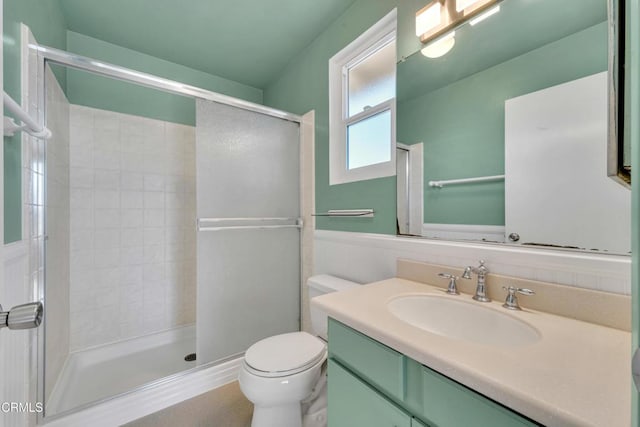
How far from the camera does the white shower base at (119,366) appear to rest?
1.62m

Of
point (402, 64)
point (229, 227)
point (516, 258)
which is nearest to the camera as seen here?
point (516, 258)

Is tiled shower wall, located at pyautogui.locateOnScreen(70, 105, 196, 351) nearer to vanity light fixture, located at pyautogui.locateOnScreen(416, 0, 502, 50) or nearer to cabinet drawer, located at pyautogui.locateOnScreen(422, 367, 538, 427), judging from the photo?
vanity light fixture, located at pyautogui.locateOnScreen(416, 0, 502, 50)

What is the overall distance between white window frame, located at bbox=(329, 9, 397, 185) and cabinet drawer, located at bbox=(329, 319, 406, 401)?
3.03ft

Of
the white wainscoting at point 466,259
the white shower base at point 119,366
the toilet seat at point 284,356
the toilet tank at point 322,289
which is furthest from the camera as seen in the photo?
the white shower base at point 119,366

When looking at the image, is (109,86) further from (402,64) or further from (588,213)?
(588,213)

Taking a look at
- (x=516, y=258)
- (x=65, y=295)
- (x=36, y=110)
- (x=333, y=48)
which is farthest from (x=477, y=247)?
(x=65, y=295)

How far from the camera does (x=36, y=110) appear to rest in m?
1.19

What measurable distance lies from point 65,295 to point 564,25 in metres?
3.04

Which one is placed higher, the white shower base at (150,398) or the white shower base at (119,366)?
the white shower base at (150,398)

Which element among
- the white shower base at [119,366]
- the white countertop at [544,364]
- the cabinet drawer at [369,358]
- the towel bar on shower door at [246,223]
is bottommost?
the white shower base at [119,366]

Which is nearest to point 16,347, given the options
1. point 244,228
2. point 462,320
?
point 244,228

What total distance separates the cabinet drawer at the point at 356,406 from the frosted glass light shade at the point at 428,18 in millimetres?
1553

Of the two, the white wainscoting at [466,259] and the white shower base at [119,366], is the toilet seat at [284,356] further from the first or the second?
the white shower base at [119,366]

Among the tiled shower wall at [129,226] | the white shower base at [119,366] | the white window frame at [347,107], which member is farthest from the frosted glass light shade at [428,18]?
the white shower base at [119,366]
